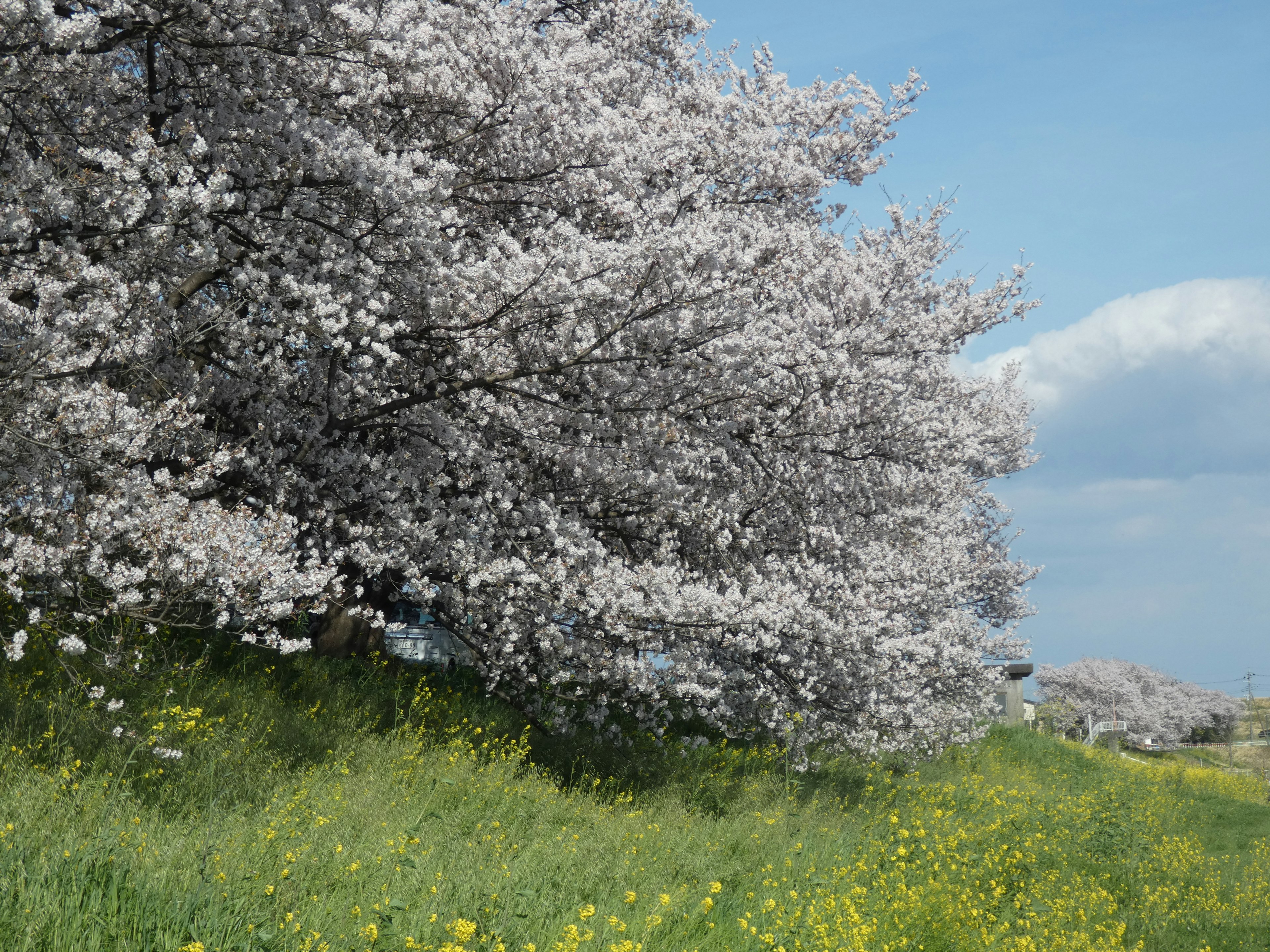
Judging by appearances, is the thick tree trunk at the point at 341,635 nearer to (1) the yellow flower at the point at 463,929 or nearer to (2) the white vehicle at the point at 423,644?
(2) the white vehicle at the point at 423,644

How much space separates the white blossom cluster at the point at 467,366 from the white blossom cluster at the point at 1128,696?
47587 mm

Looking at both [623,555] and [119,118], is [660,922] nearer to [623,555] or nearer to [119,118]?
[623,555]

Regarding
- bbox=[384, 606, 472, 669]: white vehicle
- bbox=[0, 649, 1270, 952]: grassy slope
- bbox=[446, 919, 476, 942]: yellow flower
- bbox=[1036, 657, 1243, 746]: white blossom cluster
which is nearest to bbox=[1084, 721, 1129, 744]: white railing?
bbox=[1036, 657, 1243, 746]: white blossom cluster

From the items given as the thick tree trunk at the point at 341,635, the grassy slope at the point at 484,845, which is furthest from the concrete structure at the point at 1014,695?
the thick tree trunk at the point at 341,635

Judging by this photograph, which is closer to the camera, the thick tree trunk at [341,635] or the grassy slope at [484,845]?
the grassy slope at [484,845]

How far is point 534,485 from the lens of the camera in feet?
33.3

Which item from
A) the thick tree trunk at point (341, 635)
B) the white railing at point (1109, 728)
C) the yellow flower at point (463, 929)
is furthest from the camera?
the white railing at point (1109, 728)

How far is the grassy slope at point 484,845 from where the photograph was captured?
195 inches

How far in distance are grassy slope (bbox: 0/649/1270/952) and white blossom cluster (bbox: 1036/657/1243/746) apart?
44122mm

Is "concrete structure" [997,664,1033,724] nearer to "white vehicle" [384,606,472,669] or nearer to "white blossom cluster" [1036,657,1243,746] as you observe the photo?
"white vehicle" [384,606,472,669]

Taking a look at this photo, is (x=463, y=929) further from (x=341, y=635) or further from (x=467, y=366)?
(x=341, y=635)

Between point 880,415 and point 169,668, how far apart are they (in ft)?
26.7

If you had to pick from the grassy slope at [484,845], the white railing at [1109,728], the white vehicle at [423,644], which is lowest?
the grassy slope at [484,845]

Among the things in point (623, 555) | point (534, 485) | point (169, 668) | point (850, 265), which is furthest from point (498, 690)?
point (850, 265)
